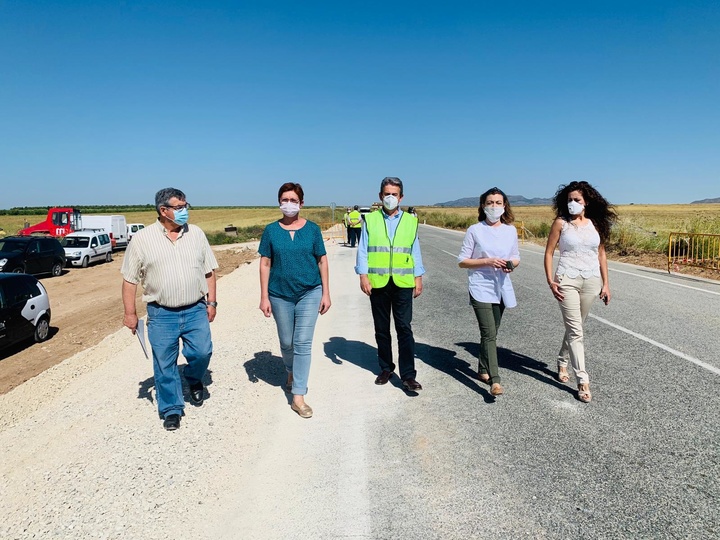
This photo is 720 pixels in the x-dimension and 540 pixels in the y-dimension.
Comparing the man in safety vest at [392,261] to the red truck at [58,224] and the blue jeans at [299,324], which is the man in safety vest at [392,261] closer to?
the blue jeans at [299,324]

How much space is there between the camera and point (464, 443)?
12.4 feet

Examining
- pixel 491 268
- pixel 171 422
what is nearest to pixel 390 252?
pixel 491 268

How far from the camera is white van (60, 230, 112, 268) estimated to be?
23984 millimetres

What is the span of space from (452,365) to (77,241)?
2451 cm

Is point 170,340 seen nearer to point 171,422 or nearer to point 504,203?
point 171,422

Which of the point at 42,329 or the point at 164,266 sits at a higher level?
the point at 164,266

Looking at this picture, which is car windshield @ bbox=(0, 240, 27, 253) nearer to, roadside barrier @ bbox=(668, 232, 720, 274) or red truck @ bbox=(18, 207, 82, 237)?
red truck @ bbox=(18, 207, 82, 237)

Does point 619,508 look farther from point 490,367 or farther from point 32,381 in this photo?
point 32,381

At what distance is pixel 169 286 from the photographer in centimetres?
404

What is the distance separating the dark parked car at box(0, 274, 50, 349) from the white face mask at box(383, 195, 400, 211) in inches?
327

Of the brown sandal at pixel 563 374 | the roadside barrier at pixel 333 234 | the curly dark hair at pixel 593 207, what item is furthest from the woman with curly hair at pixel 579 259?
the roadside barrier at pixel 333 234

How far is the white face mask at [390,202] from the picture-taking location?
470cm

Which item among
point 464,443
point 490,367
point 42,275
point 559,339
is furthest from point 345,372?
point 42,275

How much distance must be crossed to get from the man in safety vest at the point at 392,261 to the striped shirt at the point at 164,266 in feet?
4.76
